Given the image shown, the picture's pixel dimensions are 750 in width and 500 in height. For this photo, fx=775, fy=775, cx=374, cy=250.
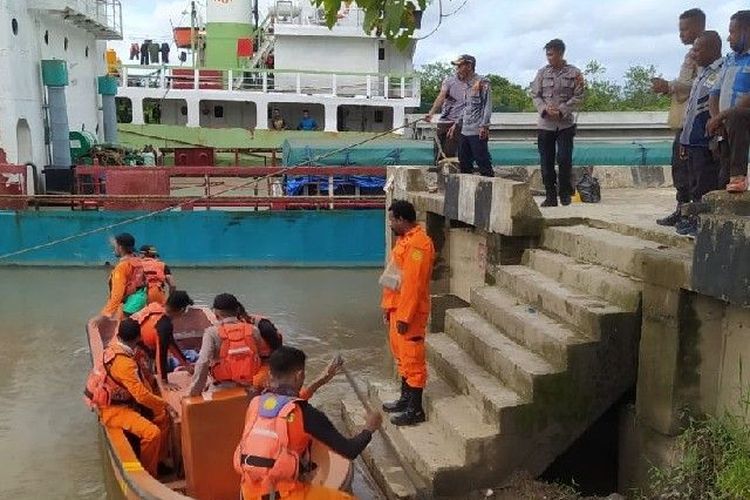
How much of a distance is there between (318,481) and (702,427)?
214 cm

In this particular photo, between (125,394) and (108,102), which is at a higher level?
(108,102)

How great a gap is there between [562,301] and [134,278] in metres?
4.39

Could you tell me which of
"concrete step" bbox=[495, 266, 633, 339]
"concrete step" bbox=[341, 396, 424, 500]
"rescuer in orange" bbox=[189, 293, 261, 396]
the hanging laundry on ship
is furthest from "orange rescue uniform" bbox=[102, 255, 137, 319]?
the hanging laundry on ship

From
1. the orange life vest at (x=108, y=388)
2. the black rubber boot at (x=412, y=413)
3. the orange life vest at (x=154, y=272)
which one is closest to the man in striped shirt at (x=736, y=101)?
the black rubber boot at (x=412, y=413)

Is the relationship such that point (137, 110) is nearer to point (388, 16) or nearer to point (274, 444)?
point (274, 444)

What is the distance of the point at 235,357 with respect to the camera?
4891mm

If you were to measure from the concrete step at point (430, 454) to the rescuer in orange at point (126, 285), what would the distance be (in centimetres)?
301

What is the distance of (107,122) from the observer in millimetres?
21922

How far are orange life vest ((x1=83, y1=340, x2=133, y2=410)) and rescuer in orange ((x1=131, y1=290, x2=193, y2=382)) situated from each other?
53 cm

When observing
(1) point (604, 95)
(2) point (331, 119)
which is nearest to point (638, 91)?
(1) point (604, 95)

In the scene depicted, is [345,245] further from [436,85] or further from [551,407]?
[436,85]

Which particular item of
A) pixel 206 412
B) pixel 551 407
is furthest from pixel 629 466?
pixel 206 412

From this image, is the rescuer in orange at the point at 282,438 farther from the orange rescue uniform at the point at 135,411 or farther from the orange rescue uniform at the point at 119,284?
the orange rescue uniform at the point at 119,284

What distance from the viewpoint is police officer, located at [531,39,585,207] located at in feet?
22.9
